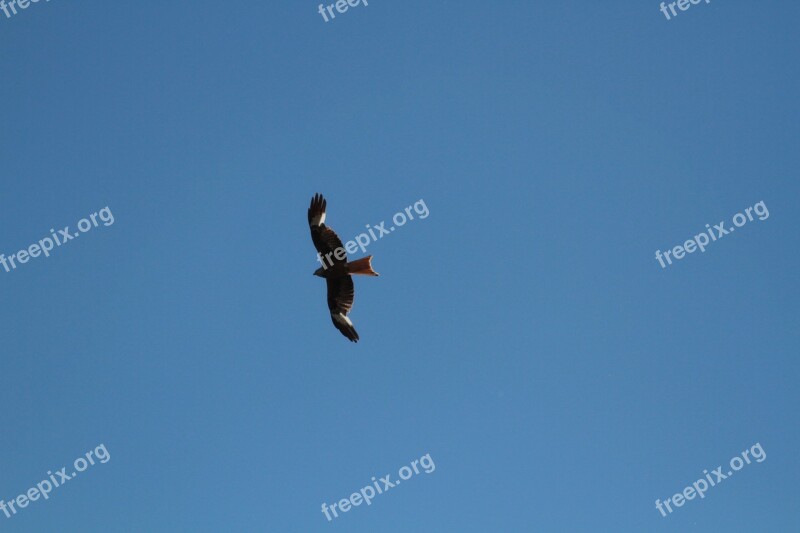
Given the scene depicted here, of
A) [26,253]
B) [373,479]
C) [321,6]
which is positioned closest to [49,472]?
[26,253]

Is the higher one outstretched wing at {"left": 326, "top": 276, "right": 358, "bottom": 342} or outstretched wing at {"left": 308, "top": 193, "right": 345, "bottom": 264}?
outstretched wing at {"left": 308, "top": 193, "right": 345, "bottom": 264}

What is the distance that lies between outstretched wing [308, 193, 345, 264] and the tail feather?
356 mm

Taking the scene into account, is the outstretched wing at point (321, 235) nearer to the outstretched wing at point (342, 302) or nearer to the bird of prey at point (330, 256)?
the bird of prey at point (330, 256)

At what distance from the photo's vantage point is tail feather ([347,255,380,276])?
2534 cm

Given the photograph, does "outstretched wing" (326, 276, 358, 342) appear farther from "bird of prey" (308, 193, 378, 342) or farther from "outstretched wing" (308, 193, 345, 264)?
"outstretched wing" (308, 193, 345, 264)

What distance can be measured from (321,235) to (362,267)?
1.60 m

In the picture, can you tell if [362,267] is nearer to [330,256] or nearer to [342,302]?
[330,256]

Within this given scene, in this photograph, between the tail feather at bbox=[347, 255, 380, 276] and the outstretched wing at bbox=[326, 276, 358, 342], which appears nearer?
the tail feather at bbox=[347, 255, 380, 276]

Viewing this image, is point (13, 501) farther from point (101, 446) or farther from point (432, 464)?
point (432, 464)

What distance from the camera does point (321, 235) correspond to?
2553 centimetres

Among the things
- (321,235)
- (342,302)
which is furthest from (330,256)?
(342,302)

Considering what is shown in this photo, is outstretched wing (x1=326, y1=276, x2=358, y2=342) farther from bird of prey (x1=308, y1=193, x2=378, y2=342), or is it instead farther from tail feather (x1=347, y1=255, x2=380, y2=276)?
tail feather (x1=347, y1=255, x2=380, y2=276)

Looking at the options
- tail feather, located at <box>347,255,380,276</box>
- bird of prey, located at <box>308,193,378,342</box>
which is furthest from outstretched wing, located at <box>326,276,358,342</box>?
tail feather, located at <box>347,255,380,276</box>

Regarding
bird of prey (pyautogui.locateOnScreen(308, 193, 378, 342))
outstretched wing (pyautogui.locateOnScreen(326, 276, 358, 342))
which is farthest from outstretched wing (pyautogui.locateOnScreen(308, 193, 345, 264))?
outstretched wing (pyautogui.locateOnScreen(326, 276, 358, 342))
